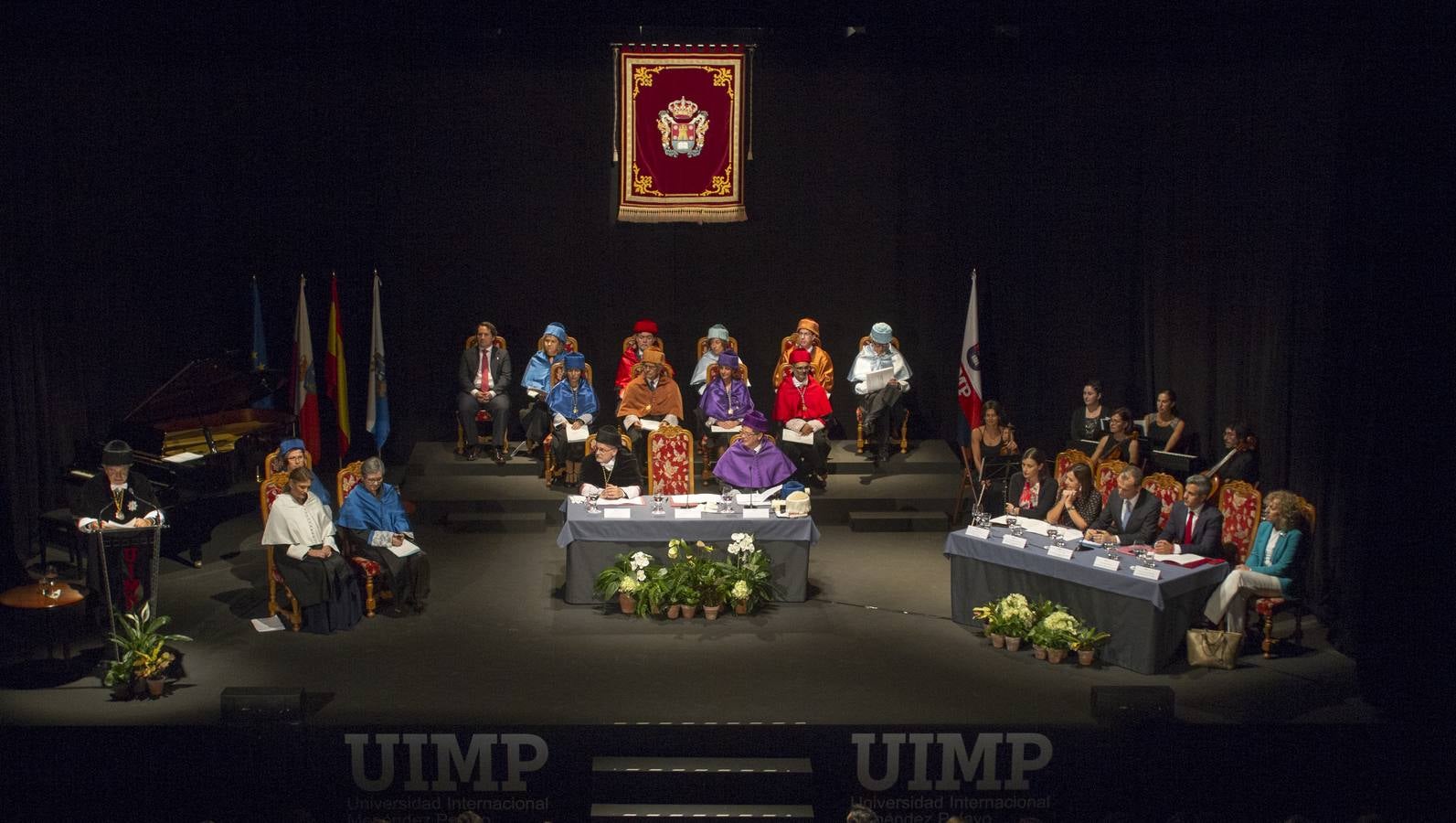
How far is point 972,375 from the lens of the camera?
1309 centimetres

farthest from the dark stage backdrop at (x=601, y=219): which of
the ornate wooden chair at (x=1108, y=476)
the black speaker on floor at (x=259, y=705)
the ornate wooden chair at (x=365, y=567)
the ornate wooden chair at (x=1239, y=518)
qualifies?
the black speaker on floor at (x=259, y=705)

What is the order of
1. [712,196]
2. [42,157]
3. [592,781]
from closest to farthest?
[592,781], [42,157], [712,196]

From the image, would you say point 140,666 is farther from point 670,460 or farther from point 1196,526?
point 1196,526

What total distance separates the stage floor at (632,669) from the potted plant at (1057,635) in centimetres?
11

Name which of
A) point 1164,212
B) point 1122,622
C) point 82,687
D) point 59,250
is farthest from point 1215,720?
point 59,250

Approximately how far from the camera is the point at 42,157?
11.5 meters

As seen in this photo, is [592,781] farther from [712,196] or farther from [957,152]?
[957,152]

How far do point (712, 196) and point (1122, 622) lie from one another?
6.37m

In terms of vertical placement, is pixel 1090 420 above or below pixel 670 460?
above

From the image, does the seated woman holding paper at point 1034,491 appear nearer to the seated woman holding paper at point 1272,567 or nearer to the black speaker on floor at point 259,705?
the seated woman holding paper at point 1272,567

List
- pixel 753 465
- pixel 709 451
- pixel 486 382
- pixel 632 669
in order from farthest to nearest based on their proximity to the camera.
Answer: pixel 486 382, pixel 709 451, pixel 753 465, pixel 632 669

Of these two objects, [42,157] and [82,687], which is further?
[42,157]

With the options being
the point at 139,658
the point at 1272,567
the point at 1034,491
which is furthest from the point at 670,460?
the point at 1272,567

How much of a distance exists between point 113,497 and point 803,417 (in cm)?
584
